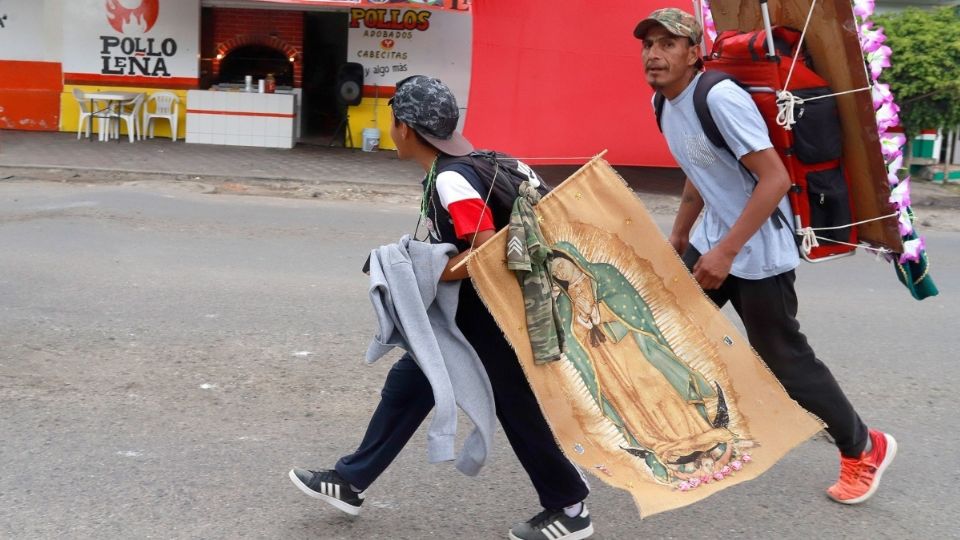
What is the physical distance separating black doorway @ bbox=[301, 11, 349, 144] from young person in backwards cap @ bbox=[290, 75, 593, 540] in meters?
14.1

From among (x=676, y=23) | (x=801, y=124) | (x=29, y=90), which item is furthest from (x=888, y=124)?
(x=29, y=90)

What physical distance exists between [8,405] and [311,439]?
1420 mm

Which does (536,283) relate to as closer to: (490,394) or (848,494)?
(490,394)

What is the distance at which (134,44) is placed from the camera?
15.8 m

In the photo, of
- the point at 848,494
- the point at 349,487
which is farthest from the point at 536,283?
the point at 848,494

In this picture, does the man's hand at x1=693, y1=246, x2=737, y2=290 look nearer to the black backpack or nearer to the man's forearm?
the man's forearm

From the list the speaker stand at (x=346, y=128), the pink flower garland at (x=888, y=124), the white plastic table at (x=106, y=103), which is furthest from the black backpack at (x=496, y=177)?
the white plastic table at (x=106, y=103)

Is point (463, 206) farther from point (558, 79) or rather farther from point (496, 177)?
point (558, 79)

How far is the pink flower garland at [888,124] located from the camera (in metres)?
3.55

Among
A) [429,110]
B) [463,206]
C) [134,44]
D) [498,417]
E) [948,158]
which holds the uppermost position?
[134,44]

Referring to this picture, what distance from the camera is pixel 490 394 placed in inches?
127

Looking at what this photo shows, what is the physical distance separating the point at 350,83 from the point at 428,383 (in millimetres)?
12480

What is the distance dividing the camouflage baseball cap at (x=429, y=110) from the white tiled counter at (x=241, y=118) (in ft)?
40.8

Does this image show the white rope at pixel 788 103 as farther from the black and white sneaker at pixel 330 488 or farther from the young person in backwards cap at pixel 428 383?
the black and white sneaker at pixel 330 488
